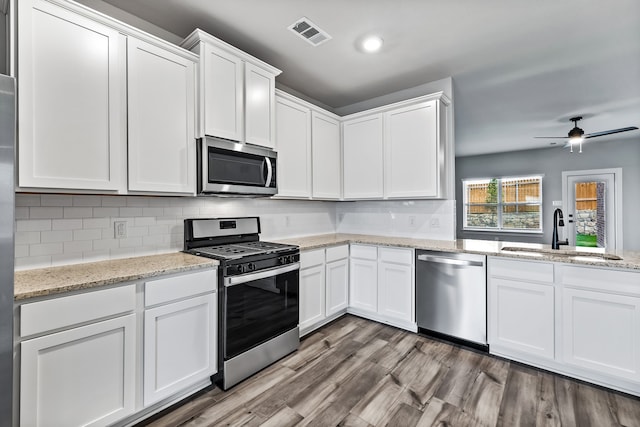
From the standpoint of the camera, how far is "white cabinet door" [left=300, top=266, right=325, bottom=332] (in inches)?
109

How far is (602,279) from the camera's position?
2.02m

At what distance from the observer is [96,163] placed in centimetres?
172

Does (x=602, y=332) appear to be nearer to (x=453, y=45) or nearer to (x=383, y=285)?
(x=383, y=285)

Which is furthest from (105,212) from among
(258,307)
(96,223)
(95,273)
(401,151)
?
(401,151)

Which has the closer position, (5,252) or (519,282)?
(5,252)

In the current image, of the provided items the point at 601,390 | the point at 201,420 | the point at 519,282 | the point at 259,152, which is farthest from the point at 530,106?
the point at 201,420

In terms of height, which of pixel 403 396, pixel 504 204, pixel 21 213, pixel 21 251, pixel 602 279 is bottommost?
pixel 403 396

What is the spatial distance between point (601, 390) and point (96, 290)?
→ 3.28 metres

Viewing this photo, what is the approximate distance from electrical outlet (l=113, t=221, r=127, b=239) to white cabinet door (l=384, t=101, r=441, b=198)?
100 inches

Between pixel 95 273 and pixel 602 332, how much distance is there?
3.28 metres

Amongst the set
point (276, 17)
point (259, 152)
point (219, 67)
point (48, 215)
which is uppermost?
point (276, 17)

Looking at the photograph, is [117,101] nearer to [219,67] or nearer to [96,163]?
[96,163]

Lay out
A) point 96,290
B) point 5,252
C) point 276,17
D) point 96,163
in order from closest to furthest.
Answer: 1. point 5,252
2. point 96,290
3. point 96,163
4. point 276,17

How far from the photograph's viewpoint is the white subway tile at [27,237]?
1.69 metres
